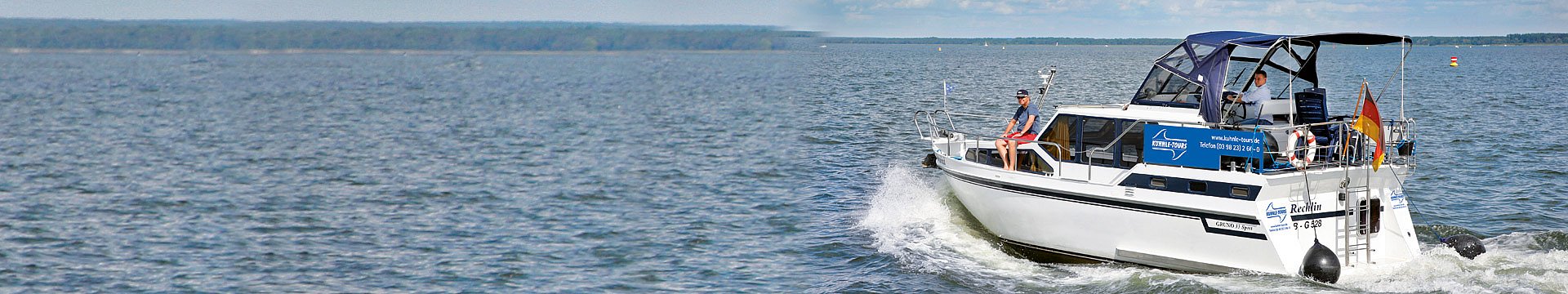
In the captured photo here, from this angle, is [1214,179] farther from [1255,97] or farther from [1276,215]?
[1255,97]

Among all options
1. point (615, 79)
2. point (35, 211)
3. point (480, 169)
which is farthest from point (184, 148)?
point (615, 79)

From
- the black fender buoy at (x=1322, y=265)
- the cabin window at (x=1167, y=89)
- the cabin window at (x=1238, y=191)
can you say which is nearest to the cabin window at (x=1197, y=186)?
the cabin window at (x=1238, y=191)

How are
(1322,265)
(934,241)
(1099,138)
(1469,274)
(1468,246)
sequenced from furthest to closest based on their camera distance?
1. (934,241)
2. (1099,138)
3. (1468,246)
4. (1469,274)
5. (1322,265)

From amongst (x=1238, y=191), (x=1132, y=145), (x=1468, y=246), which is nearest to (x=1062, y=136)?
(x=1132, y=145)

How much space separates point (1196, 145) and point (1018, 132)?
2.92 meters

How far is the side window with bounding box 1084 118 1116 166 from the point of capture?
16.9 m

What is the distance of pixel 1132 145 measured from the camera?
54.3ft

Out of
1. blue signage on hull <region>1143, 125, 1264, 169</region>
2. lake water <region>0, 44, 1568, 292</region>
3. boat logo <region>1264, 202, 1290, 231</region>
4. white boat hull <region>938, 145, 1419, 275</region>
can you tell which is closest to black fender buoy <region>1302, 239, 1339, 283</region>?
lake water <region>0, 44, 1568, 292</region>

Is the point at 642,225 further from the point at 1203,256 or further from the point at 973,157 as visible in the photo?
the point at 1203,256

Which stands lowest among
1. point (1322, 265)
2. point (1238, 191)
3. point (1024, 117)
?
point (1322, 265)

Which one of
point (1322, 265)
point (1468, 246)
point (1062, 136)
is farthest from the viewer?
point (1062, 136)

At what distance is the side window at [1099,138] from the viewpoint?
16.9 metres

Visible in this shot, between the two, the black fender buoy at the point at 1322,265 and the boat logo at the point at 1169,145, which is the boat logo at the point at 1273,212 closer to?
the black fender buoy at the point at 1322,265

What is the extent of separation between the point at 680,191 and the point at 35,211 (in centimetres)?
1100
